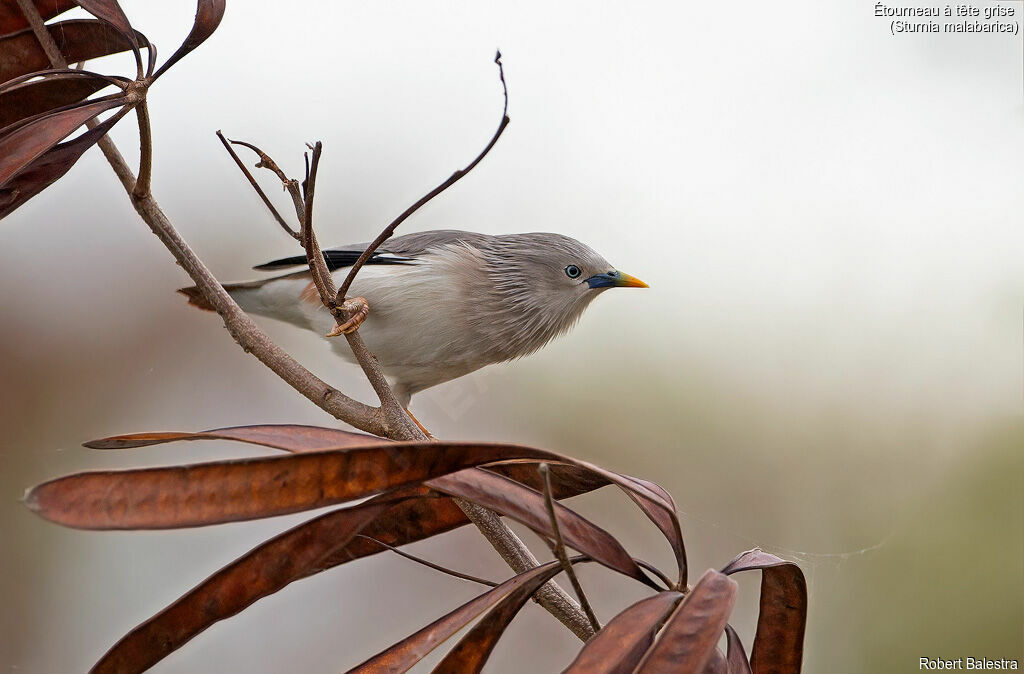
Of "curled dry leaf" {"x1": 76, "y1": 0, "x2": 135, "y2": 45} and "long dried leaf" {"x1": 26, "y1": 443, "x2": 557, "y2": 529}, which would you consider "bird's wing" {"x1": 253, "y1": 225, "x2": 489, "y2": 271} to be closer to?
"curled dry leaf" {"x1": 76, "y1": 0, "x2": 135, "y2": 45}

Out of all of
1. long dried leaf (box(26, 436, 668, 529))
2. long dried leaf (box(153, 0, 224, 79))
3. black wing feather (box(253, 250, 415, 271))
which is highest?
long dried leaf (box(153, 0, 224, 79))

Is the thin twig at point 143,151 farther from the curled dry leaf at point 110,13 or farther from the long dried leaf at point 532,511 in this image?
the long dried leaf at point 532,511

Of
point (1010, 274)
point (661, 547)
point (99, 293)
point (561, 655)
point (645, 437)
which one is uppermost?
point (99, 293)

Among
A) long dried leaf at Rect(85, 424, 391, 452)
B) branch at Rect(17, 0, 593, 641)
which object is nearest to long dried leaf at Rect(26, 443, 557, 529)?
long dried leaf at Rect(85, 424, 391, 452)

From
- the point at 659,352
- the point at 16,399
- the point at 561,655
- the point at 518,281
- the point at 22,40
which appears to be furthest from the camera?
the point at 659,352

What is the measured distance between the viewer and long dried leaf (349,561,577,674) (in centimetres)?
75

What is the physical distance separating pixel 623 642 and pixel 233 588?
1.13 feet

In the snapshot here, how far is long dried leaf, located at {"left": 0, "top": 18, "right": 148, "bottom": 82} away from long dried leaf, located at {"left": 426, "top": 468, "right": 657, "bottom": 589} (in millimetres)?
723

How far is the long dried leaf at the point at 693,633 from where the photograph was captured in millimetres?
622

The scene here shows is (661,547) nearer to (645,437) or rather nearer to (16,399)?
(645,437)

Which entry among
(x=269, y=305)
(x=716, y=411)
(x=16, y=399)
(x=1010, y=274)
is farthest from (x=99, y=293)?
(x=1010, y=274)

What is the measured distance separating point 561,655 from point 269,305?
3.40 ft

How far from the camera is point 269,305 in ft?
5.78

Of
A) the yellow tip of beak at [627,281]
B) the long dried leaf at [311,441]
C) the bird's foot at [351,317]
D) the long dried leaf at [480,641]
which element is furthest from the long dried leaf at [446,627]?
the yellow tip of beak at [627,281]
